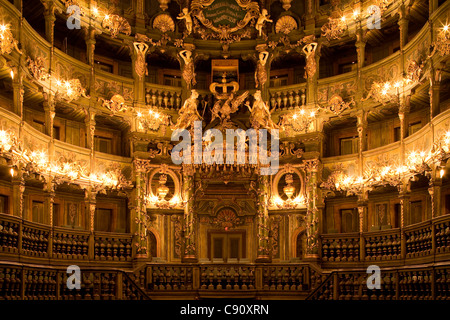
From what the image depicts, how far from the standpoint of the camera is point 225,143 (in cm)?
2600

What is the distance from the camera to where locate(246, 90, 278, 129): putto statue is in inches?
1047

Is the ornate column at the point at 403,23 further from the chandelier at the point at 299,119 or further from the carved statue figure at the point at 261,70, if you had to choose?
the carved statue figure at the point at 261,70

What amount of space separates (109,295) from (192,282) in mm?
4310

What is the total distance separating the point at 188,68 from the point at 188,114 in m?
2.39

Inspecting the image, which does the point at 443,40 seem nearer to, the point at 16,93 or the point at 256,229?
the point at 256,229

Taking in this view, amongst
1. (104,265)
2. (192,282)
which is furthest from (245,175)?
(104,265)

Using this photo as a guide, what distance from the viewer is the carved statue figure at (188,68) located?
1094 inches

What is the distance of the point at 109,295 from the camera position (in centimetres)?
2209

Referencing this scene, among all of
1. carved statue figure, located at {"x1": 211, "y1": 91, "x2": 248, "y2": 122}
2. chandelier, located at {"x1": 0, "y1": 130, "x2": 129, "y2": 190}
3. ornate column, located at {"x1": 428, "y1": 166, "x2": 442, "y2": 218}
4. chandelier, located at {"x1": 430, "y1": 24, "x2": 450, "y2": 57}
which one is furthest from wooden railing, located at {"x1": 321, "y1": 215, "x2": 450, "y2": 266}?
chandelier, located at {"x1": 0, "y1": 130, "x2": 129, "y2": 190}

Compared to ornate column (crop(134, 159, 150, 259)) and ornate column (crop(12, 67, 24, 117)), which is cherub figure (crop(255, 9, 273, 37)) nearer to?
ornate column (crop(134, 159, 150, 259))

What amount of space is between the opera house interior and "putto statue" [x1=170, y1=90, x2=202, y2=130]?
2.4 inches

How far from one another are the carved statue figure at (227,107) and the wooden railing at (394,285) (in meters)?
8.53

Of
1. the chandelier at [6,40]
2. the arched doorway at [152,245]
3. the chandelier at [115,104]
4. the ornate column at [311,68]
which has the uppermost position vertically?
the ornate column at [311,68]

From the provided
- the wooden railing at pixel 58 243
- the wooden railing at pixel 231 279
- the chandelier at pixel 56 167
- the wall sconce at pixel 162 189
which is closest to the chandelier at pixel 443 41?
the wooden railing at pixel 231 279
